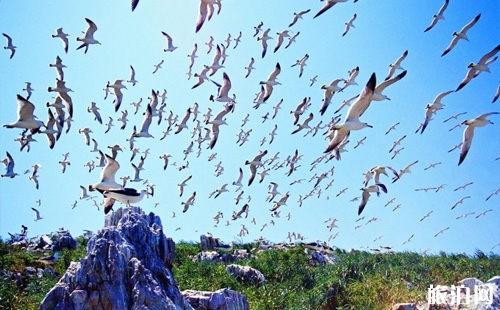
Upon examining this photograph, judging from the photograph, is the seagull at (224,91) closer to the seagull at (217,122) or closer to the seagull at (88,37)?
the seagull at (217,122)

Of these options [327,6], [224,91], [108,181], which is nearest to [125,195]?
[108,181]

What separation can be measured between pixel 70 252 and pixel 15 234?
7.80 meters

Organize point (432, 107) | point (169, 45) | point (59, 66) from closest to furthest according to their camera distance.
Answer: point (432, 107) < point (59, 66) < point (169, 45)

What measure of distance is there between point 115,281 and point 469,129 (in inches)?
371

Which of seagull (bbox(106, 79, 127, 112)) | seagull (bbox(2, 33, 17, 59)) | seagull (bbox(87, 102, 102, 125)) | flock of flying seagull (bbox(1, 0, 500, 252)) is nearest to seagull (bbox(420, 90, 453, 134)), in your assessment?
flock of flying seagull (bbox(1, 0, 500, 252))

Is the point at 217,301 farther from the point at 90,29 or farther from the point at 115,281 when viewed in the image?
the point at 90,29

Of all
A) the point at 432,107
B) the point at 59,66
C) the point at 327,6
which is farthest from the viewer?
the point at 59,66

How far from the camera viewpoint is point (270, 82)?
20.4 meters

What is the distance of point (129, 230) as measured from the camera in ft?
32.4

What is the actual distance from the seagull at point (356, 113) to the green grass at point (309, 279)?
12.1 feet

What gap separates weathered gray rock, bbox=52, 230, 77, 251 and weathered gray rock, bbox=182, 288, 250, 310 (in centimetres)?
1111

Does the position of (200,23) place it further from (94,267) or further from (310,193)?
(310,193)

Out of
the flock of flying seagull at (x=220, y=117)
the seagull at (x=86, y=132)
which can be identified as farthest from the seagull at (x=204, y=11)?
the seagull at (x=86, y=132)

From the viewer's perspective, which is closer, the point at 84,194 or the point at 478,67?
the point at 478,67
